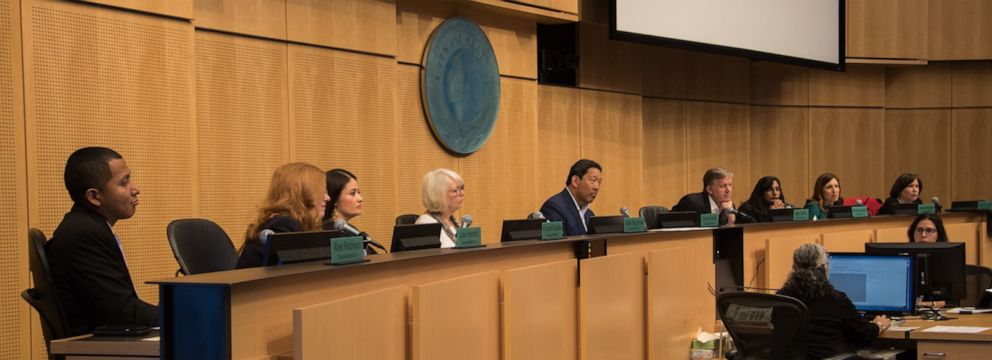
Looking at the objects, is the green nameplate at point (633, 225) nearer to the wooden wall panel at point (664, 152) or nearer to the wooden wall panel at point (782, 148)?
the wooden wall panel at point (664, 152)

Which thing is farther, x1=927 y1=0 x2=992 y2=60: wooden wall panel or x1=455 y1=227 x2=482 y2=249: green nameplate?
x1=927 y1=0 x2=992 y2=60: wooden wall panel

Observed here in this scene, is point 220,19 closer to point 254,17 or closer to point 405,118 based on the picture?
point 254,17

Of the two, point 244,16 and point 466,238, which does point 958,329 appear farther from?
point 244,16

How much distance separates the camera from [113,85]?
15.3 ft

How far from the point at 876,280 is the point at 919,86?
7.86 m

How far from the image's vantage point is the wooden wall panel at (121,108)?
4.32m

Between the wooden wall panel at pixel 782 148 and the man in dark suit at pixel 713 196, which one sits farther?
the wooden wall panel at pixel 782 148

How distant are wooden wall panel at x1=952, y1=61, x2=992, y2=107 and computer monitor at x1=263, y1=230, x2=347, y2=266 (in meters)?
10.9

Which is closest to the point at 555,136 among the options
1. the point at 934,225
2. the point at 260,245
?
the point at 934,225

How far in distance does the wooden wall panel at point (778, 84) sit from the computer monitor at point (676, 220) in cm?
629

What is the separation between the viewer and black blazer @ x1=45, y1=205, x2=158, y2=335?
313 cm

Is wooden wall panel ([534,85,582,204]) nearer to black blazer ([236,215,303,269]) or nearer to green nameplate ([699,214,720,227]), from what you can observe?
green nameplate ([699,214,720,227])

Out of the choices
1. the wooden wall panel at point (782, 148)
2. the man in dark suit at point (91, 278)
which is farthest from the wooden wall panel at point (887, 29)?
the man in dark suit at point (91, 278)

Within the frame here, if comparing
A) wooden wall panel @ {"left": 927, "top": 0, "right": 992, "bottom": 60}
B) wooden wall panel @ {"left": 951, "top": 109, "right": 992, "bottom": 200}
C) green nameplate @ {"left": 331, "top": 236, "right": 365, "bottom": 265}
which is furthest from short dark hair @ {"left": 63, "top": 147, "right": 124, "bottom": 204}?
wooden wall panel @ {"left": 951, "top": 109, "right": 992, "bottom": 200}
